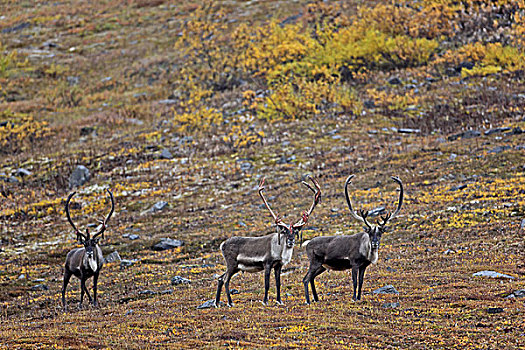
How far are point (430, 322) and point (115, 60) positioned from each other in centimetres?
6052

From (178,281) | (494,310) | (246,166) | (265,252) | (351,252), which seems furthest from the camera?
(246,166)

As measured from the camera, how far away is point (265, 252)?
15.5 meters

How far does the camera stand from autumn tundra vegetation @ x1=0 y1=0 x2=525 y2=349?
14.2 metres

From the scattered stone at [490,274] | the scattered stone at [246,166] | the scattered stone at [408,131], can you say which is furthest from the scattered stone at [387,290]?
the scattered stone at [408,131]

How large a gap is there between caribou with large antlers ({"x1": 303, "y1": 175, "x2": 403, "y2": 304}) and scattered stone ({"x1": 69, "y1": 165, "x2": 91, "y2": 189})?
2724 centimetres

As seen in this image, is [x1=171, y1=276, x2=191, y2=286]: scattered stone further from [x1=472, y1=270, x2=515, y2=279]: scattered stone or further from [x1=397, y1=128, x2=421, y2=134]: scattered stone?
[x1=397, y1=128, x2=421, y2=134]: scattered stone

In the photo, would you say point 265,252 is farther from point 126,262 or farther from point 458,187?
point 458,187

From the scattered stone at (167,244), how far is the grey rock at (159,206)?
6665mm

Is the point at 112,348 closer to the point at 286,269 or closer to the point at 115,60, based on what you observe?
the point at 286,269

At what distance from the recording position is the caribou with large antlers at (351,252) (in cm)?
1512

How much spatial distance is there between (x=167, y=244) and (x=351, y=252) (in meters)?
13.5

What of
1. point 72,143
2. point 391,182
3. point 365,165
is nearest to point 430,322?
point 391,182

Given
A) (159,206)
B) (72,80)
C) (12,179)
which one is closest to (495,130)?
(159,206)

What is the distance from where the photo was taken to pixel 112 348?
1129 cm
